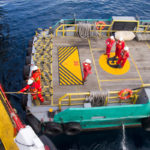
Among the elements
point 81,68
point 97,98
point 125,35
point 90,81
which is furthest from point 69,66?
point 125,35

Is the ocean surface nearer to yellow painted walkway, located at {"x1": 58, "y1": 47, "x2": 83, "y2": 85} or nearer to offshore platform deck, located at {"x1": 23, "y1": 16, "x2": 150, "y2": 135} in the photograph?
offshore platform deck, located at {"x1": 23, "y1": 16, "x2": 150, "y2": 135}

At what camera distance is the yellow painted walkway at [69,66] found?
34.6ft

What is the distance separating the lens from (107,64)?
11.7m

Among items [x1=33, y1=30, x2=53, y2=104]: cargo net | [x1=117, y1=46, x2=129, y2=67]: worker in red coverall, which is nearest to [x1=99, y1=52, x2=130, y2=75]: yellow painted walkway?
[x1=117, y1=46, x2=129, y2=67]: worker in red coverall

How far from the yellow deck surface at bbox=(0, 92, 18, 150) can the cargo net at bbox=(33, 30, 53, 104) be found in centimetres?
242

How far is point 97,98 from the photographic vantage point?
8.92m

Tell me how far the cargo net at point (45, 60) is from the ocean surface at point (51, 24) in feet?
9.45

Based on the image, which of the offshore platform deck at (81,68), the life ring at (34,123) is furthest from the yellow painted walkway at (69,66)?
the life ring at (34,123)

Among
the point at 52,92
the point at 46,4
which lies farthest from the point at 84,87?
the point at 46,4

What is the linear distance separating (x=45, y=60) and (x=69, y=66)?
1755 mm

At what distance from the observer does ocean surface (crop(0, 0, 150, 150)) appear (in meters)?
9.73

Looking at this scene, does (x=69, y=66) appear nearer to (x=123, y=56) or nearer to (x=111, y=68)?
(x=111, y=68)

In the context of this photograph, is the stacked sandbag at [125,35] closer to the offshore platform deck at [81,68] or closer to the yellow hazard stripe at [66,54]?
the offshore platform deck at [81,68]

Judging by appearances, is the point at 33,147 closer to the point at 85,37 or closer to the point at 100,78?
the point at 100,78
